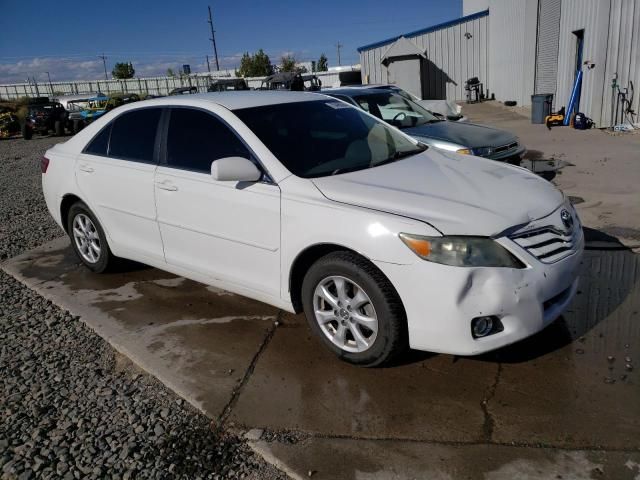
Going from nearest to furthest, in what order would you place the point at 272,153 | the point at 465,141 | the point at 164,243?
the point at 272,153 < the point at 164,243 < the point at 465,141

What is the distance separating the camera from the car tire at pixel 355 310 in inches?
119

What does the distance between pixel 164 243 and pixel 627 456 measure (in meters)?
3.29

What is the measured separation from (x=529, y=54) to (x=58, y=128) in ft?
61.3

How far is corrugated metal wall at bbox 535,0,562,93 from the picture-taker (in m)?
16.0

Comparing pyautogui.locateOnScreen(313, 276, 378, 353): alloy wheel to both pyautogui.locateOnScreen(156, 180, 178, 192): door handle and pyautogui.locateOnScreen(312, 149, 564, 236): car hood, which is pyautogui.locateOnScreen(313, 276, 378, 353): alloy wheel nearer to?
pyautogui.locateOnScreen(312, 149, 564, 236): car hood

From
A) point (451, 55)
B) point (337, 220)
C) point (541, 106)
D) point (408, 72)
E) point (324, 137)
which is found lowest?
point (541, 106)

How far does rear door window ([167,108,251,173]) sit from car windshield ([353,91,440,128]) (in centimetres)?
428

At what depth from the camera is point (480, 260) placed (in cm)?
283

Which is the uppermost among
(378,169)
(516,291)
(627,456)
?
(378,169)

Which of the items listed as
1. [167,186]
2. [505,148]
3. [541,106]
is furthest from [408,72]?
[167,186]

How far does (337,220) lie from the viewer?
3.11 metres

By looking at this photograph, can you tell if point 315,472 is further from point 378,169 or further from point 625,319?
point 625,319

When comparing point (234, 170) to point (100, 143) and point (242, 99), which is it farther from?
point (100, 143)

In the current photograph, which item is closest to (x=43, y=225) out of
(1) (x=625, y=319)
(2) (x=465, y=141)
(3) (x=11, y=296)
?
(3) (x=11, y=296)
